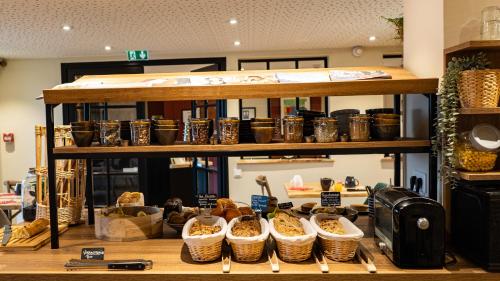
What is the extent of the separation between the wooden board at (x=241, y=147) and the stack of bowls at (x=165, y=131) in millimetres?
71

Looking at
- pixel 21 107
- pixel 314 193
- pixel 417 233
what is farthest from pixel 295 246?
pixel 21 107

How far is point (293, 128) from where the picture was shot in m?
1.81

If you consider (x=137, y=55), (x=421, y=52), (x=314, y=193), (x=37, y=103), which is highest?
(x=137, y=55)

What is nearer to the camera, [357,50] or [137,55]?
[137,55]

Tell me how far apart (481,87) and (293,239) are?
95 cm

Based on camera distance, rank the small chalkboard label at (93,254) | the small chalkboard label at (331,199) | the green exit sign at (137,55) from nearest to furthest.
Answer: the small chalkboard label at (93,254)
the small chalkboard label at (331,199)
the green exit sign at (137,55)

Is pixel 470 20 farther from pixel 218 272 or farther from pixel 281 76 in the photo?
pixel 218 272

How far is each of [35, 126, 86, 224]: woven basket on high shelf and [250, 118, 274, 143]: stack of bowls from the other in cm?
105

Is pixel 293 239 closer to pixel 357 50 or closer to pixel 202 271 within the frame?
pixel 202 271

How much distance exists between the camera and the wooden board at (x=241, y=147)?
1.77m

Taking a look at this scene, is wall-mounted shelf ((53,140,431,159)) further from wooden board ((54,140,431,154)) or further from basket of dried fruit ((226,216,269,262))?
basket of dried fruit ((226,216,269,262))

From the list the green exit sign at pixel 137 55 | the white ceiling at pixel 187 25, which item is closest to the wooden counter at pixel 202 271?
the white ceiling at pixel 187 25

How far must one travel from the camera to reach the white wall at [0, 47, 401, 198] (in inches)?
231

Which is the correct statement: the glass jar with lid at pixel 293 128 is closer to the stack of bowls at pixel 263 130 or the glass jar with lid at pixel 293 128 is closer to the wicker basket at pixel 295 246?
the stack of bowls at pixel 263 130
